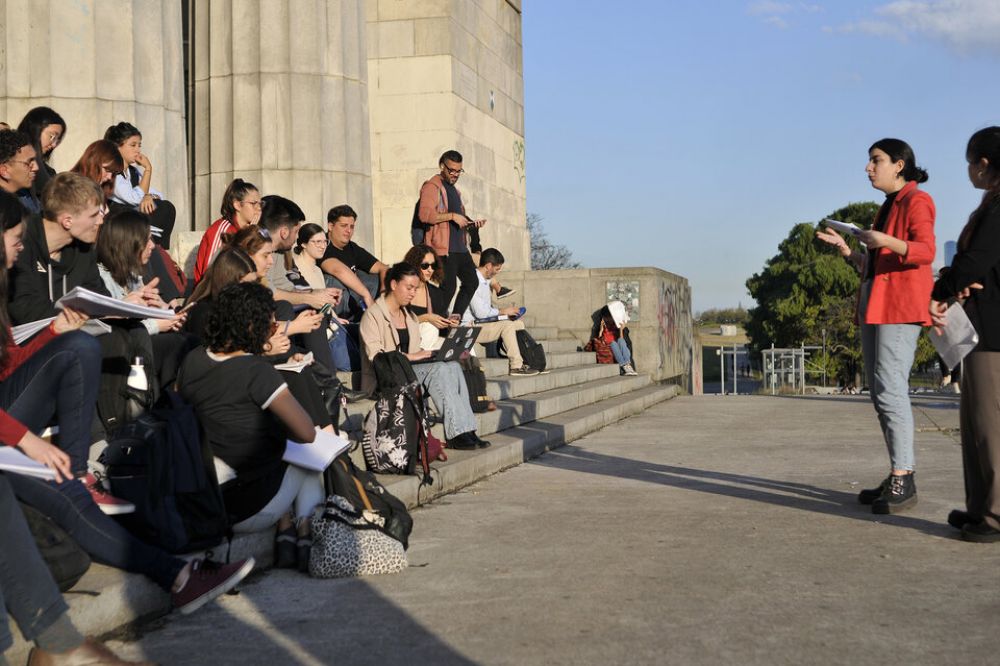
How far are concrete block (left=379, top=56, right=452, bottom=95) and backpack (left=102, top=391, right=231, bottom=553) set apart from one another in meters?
14.3

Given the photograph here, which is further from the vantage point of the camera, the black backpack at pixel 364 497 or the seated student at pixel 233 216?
the seated student at pixel 233 216

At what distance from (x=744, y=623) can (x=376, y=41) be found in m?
15.9

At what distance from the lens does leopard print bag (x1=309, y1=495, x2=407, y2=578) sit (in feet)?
17.6

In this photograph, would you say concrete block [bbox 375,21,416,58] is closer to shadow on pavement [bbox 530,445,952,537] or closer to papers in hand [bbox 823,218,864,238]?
shadow on pavement [bbox 530,445,952,537]

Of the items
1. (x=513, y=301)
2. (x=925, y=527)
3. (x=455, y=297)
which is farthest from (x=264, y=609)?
(x=513, y=301)

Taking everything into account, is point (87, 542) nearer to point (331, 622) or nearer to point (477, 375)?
point (331, 622)

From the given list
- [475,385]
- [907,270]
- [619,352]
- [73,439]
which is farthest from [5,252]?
[619,352]

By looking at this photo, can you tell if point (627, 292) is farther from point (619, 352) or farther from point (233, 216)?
point (233, 216)

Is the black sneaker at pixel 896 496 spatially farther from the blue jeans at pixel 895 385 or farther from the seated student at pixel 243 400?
the seated student at pixel 243 400

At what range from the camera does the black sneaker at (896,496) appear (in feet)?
22.3

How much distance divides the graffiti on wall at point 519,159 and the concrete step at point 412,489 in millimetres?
7413

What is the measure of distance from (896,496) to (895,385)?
0.61 metres

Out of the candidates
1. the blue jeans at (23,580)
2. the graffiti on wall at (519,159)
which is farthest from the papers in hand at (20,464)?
the graffiti on wall at (519,159)

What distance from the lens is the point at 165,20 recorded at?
11.1 meters
